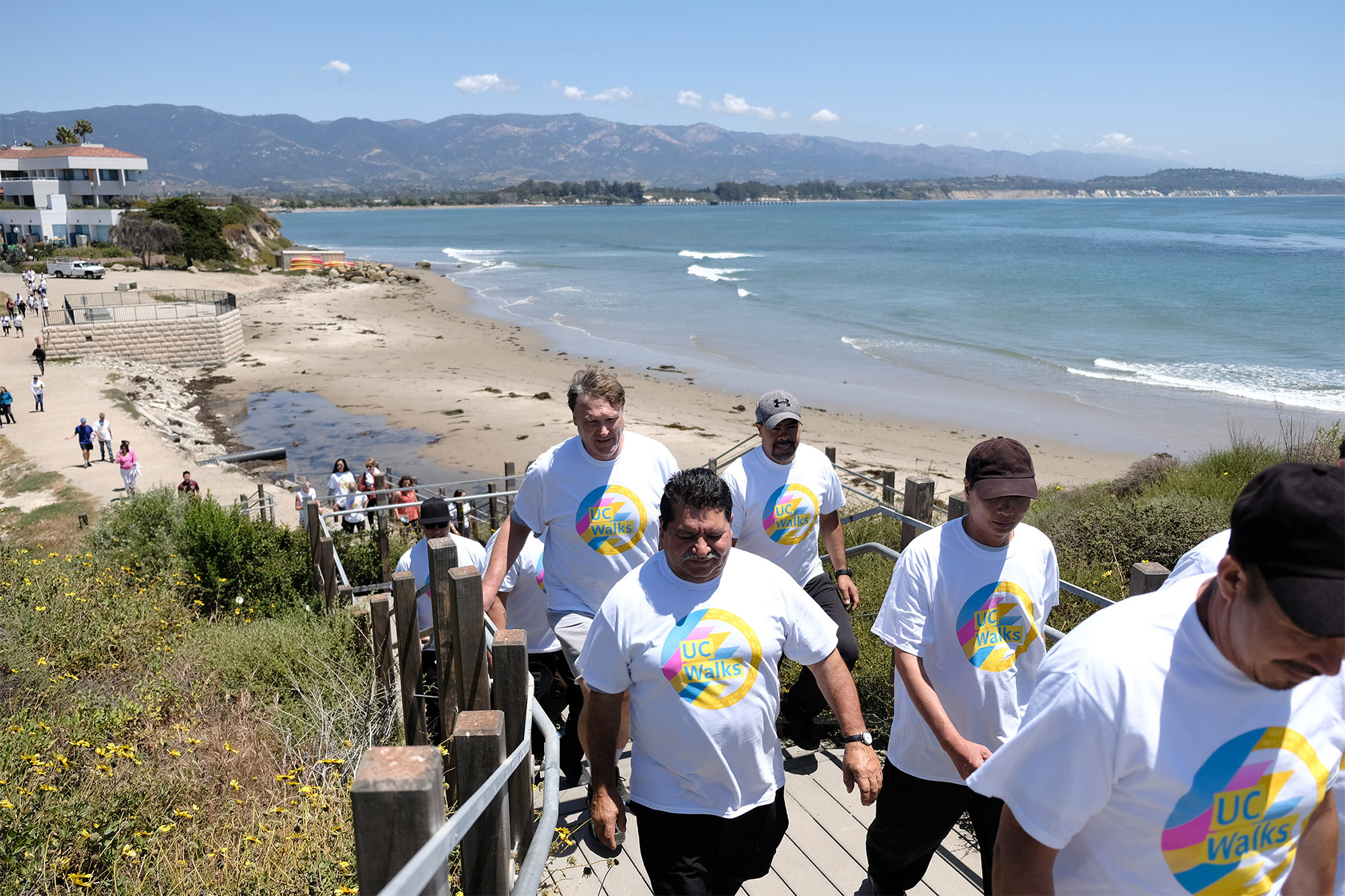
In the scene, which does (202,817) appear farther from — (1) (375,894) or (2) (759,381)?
(2) (759,381)

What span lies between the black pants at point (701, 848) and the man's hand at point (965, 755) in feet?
2.03

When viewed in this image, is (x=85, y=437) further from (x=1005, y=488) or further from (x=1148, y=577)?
(x=1148, y=577)

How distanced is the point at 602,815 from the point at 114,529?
9.58 metres

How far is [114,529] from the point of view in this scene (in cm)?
1049

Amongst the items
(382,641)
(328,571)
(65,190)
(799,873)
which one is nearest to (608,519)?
(382,641)

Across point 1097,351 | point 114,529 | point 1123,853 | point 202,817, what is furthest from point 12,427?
point 1097,351

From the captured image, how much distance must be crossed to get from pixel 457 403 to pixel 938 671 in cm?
2429

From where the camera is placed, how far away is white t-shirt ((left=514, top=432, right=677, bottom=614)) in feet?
14.4

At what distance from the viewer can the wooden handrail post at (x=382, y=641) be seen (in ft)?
16.2

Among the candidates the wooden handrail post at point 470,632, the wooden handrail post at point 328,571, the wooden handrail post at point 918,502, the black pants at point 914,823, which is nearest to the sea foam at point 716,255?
the wooden handrail post at point 328,571

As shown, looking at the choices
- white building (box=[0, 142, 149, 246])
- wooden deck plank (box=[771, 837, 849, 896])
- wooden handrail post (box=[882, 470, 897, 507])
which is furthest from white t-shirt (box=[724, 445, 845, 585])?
white building (box=[0, 142, 149, 246])

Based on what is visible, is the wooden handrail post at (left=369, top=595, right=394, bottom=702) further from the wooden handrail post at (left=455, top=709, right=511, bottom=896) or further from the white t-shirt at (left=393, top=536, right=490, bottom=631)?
the wooden handrail post at (left=455, top=709, right=511, bottom=896)

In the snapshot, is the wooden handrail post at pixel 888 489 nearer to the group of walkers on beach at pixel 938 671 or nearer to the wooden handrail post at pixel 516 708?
the group of walkers on beach at pixel 938 671

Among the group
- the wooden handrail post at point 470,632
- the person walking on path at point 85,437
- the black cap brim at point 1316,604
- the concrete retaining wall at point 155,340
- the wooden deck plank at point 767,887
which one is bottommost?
the person walking on path at point 85,437
